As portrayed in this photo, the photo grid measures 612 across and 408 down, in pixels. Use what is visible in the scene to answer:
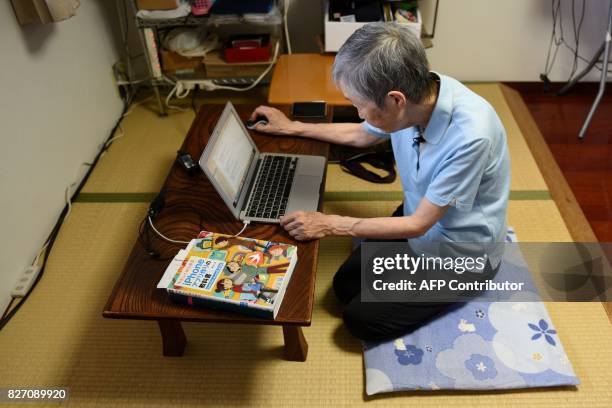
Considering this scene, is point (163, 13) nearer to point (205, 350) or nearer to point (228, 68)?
point (228, 68)

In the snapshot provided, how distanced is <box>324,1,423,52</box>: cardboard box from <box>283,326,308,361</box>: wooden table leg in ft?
4.80

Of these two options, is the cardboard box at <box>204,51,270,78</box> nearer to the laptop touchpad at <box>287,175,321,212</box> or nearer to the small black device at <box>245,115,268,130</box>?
the small black device at <box>245,115,268,130</box>

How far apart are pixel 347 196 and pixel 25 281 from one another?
1.32 metres

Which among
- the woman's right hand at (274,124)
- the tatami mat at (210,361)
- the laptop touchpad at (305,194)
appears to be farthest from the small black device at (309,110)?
the tatami mat at (210,361)

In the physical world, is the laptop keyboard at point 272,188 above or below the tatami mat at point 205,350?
above

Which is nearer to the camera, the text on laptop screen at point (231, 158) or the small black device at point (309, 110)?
the text on laptop screen at point (231, 158)

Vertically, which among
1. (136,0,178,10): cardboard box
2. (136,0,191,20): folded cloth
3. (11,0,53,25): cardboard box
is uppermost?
(11,0,53,25): cardboard box

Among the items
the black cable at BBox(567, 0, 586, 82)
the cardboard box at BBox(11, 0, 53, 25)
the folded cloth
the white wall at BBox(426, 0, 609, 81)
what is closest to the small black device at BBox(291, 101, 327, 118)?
the folded cloth

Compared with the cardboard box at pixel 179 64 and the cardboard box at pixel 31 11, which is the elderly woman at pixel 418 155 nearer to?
the cardboard box at pixel 31 11

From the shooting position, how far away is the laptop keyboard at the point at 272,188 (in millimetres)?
1319

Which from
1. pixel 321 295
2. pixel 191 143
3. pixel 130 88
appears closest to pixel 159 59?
pixel 130 88

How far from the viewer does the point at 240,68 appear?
2426 mm

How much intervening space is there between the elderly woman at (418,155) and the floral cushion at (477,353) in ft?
0.22

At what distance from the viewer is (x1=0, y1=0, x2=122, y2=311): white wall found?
1716mm
